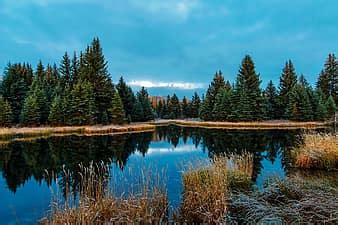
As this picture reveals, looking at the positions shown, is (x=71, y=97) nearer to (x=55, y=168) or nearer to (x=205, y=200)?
(x=55, y=168)

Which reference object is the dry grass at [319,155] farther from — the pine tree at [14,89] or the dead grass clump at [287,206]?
the pine tree at [14,89]

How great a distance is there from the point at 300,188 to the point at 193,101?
228ft

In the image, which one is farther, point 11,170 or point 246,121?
point 246,121

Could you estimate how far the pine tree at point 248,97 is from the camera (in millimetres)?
49375

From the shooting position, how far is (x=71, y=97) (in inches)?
1666

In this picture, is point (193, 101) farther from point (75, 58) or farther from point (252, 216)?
point (252, 216)

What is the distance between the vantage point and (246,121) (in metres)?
49.5

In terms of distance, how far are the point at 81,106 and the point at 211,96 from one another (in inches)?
968

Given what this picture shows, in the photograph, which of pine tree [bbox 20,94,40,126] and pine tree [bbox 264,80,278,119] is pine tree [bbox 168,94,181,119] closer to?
pine tree [bbox 264,80,278,119]

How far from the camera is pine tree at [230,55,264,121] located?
49375 mm

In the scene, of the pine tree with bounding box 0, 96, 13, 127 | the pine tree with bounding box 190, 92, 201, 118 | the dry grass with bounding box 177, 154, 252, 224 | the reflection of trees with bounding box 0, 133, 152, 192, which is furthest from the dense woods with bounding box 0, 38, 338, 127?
the dry grass with bounding box 177, 154, 252, 224

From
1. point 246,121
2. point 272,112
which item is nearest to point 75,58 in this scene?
point 246,121

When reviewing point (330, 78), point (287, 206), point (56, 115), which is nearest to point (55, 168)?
point (287, 206)

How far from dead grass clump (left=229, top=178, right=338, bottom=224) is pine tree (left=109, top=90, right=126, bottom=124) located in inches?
1470
